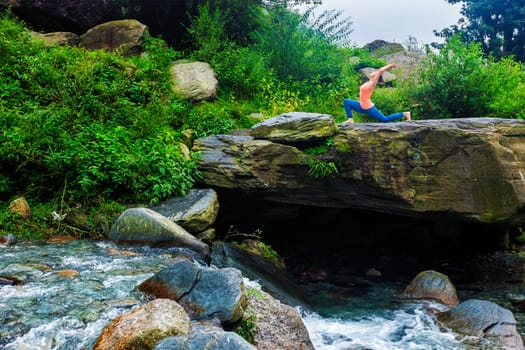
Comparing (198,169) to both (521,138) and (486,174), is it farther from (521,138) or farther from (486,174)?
(521,138)

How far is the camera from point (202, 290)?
4371 millimetres

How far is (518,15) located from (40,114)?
22951 millimetres

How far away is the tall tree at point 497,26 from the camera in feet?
71.4

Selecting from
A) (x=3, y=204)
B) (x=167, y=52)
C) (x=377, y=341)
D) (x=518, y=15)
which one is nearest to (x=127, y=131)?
(x=3, y=204)

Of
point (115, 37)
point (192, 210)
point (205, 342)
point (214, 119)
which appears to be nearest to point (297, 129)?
point (214, 119)

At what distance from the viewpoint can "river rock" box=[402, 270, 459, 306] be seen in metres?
7.48

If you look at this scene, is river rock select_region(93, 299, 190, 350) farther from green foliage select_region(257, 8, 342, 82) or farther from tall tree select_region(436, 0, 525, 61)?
tall tree select_region(436, 0, 525, 61)

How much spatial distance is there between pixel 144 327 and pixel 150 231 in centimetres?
308

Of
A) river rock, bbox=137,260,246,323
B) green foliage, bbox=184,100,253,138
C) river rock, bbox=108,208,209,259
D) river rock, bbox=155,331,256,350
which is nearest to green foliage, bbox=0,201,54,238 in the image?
river rock, bbox=108,208,209,259

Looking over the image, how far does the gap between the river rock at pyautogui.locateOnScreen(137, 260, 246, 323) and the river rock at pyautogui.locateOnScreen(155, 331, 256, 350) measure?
2.69ft

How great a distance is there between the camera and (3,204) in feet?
24.3

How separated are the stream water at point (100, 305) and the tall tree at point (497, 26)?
63.0 feet

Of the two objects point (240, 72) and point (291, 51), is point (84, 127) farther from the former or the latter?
point (291, 51)

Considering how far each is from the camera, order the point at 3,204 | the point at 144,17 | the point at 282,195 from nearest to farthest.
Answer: the point at 3,204 < the point at 282,195 < the point at 144,17
